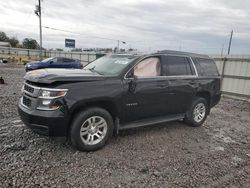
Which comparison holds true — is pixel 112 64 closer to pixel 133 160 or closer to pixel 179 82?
pixel 179 82

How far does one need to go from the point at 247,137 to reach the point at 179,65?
8.15ft

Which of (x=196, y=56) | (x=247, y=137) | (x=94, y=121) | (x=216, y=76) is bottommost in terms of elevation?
(x=247, y=137)

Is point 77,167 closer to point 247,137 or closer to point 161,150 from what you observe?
point 161,150

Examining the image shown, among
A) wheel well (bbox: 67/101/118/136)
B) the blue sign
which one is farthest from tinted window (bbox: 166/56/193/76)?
the blue sign

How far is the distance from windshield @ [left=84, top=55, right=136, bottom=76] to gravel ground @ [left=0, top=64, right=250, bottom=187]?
1.45m

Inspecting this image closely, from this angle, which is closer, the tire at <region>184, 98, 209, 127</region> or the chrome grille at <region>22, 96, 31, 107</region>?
the chrome grille at <region>22, 96, 31, 107</region>

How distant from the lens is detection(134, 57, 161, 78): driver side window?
4.64m

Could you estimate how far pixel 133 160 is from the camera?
12.8 ft

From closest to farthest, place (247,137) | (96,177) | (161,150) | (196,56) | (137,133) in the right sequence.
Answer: (96,177), (161,150), (137,133), (247,137), (196,56)

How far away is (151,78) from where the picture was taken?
4758 mm

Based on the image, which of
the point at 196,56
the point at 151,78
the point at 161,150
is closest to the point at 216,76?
the point at 196,56

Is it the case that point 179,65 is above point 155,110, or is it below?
above

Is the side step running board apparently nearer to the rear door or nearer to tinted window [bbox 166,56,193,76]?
the rear door

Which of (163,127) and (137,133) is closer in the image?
(137,133)
